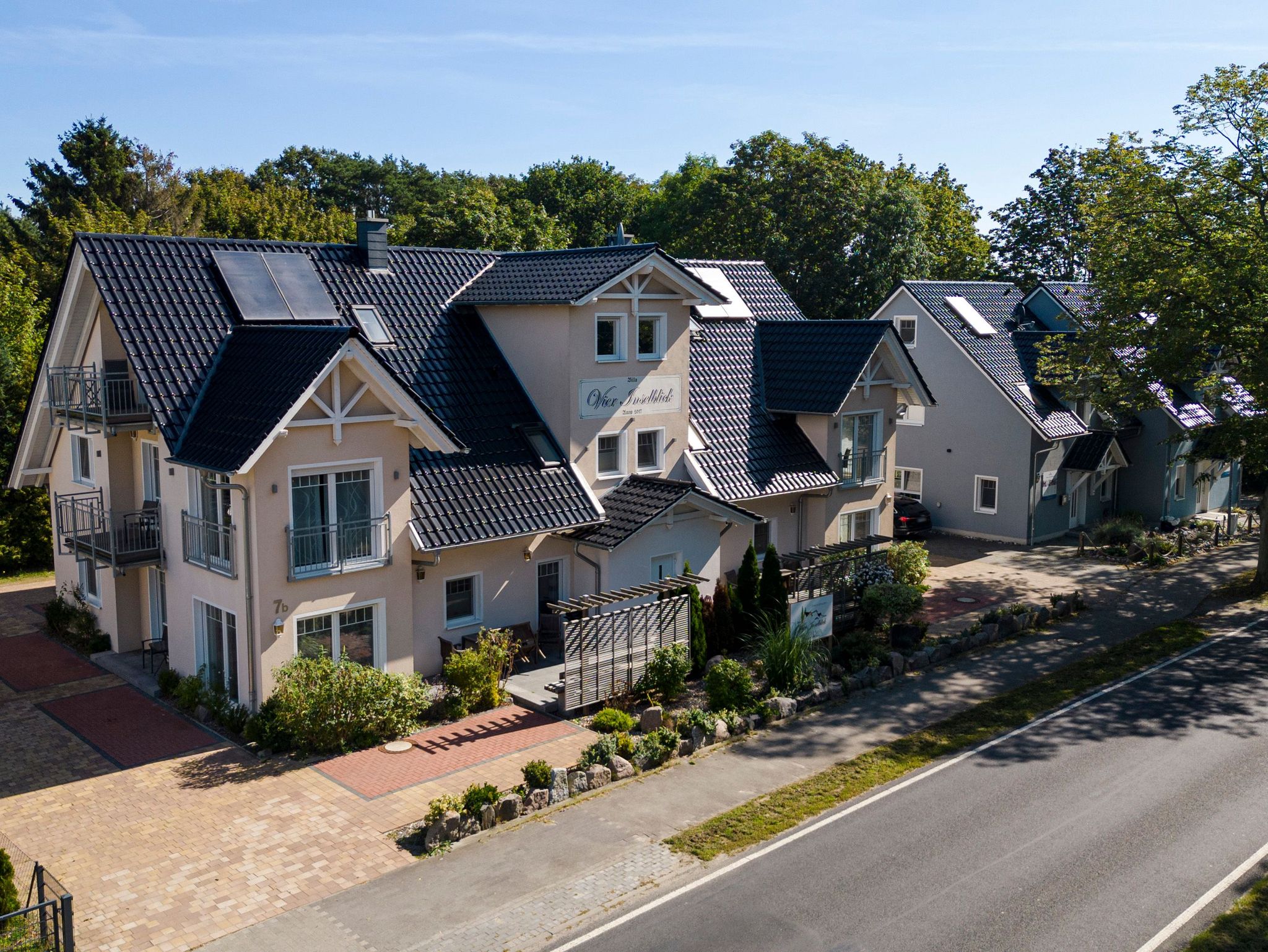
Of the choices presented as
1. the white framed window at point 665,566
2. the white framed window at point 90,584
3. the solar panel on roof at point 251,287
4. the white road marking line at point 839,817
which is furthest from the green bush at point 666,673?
the white framed window at point 90,584

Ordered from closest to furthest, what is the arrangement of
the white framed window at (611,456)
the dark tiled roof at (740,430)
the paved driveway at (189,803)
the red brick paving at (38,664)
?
the paved driveway at (189,803), the red brick paving at (38,664), the white framed window at (611,456), the dark tiled roof at (740,430)

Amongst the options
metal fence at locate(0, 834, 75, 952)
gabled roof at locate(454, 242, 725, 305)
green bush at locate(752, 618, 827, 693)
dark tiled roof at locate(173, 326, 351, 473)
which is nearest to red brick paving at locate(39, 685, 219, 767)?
metal fence at locate(0, 834, 75, 952)

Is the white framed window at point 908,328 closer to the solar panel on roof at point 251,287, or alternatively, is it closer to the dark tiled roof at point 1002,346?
the dark tiled roof at point 1002,346

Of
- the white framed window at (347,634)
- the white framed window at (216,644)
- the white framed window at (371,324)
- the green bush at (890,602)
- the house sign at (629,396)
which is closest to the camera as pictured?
the white framed window at (347,634)

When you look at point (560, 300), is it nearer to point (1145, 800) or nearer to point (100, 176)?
point (1145, 800)

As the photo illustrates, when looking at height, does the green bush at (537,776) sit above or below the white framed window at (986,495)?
below

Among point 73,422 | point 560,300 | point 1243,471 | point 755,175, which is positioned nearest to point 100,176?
point 755,175

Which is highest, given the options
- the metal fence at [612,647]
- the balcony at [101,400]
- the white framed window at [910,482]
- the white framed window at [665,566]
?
the balcony at [101,400]

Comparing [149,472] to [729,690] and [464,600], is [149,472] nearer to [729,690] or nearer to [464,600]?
[464,600]
